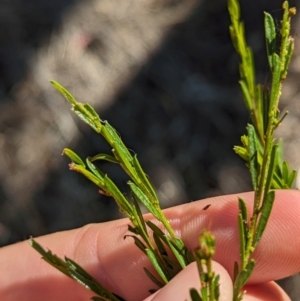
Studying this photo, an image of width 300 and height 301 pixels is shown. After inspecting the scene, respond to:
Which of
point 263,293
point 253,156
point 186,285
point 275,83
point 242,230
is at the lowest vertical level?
point 263,293

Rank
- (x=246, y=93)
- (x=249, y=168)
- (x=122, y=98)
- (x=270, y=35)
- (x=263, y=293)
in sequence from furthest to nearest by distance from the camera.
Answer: (x=122, y=98) → (x=263, y=293) → (x=249, y=168) → (x=270, y=35) → (x=246, y=93)

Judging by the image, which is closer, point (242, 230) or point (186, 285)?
point (242, 230)

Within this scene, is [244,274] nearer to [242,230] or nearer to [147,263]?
[242,230]

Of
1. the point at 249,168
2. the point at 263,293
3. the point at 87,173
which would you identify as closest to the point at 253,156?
the point at 249,168

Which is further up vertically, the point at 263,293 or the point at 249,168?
the point at 249,168

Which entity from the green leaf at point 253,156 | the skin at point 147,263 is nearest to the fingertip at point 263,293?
the skin at point 147,263

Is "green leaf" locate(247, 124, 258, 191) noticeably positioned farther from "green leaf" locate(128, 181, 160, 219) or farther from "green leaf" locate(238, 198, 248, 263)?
"green leaf" locate(128, 181, 160, 219)

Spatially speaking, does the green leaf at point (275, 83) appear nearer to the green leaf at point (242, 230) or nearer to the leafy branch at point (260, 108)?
the leafy branch at point (260, 108)

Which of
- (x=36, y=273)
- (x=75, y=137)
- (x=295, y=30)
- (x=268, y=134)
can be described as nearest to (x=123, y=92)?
(x=75, y=137)
